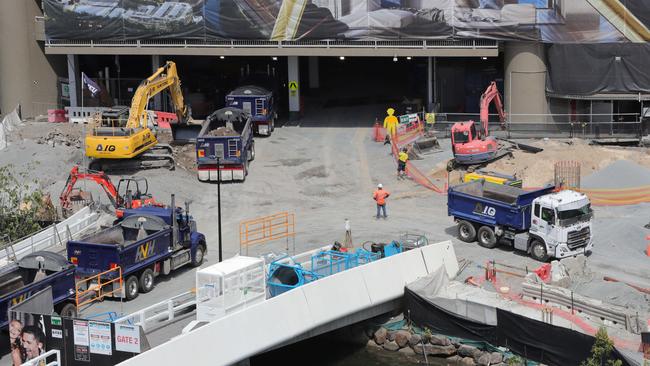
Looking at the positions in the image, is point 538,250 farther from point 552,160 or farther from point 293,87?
point 293,87

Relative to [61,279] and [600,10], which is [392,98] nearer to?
[600,10]

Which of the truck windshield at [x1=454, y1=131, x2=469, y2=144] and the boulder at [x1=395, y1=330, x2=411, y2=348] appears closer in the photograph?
the boulder at [x1=395, y1=330, x2=411, y2=348]

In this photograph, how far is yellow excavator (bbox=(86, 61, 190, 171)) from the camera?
4547 cm

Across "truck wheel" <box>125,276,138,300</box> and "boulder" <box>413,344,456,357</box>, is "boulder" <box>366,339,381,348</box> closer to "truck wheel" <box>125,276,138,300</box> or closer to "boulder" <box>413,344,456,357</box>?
"boulder" <box>413,344,456,357</box>

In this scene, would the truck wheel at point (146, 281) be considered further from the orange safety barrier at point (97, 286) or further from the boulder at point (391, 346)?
the boulder at point (391, 346)

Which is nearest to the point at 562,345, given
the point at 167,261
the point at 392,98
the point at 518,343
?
the point at 518,343

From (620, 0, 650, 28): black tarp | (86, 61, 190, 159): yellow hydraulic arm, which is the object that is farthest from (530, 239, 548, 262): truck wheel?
(620, 0, 650, 28): black tarp

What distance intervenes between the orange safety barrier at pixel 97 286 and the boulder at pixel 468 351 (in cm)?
1013

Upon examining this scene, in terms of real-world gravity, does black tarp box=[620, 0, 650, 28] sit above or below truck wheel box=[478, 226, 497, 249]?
above

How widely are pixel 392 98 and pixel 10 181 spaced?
26585 millimetres

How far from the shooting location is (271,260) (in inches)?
1249

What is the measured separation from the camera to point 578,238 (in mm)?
34438

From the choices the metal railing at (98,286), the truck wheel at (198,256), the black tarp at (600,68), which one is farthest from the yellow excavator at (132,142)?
the black tarp at (600,68)

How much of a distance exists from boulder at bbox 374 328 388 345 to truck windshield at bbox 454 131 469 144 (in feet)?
55.3
